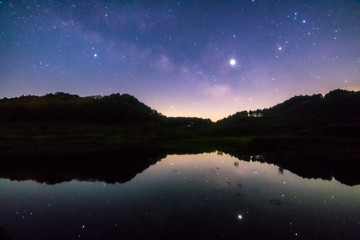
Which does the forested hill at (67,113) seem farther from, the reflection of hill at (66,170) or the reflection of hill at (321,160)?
the reflection of hill at (321,160)

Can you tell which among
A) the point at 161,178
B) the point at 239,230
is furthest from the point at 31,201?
the point at 239,230

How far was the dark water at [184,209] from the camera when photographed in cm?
1350

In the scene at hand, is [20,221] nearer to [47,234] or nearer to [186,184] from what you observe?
[47,234]

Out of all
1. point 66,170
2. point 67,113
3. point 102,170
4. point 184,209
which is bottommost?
point 184,209

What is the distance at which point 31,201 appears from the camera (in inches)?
787

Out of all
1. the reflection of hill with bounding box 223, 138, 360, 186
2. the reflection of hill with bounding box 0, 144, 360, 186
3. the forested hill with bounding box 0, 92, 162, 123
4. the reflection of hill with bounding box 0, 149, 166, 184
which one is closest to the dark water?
the reflection of hill with bounding box 0, 149, 166, 184

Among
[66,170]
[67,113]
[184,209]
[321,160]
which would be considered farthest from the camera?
[67,113]

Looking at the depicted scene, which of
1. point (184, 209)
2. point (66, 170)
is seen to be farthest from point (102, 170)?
point (184, 209)

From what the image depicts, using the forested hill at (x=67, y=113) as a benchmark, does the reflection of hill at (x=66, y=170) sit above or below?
below

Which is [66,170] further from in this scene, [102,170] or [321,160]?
[321,160]

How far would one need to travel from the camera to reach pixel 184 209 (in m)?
17.5

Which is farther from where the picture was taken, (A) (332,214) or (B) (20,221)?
(A) (332,214)

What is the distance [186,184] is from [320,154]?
3515 centimetres

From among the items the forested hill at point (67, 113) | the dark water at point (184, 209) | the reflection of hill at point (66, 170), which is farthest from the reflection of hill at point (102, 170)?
the forested hill at point (67, 113)
